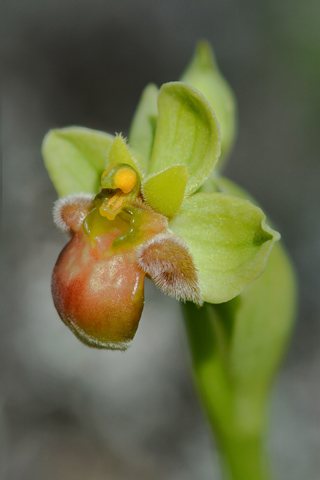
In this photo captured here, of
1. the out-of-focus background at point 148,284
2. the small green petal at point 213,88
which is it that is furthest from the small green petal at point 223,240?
the out-of-focus background at point 148,284

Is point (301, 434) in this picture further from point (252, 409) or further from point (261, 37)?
point (261, 37)

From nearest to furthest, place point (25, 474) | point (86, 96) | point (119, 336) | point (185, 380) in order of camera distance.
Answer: point (119, 336) < point (25, 474) < point (185, 380) < point (86, 96)

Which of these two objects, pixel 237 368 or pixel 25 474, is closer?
pixel 237 368

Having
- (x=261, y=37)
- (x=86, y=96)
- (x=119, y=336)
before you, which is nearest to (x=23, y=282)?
(x=86, y=96)

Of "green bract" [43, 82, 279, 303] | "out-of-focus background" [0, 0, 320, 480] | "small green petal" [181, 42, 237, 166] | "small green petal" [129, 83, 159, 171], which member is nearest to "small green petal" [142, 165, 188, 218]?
"green bract" [43, 82, 279, 303]

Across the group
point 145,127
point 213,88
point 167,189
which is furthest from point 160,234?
point 213,88

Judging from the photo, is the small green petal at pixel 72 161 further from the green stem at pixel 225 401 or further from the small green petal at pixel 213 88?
the green stem at pixel 225 401

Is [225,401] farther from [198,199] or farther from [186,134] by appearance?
[186,134]
